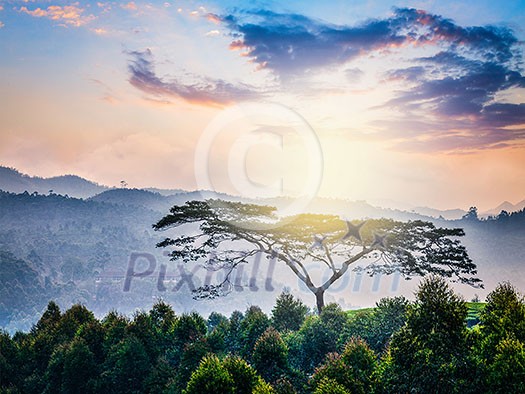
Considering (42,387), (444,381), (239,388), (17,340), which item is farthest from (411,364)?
(17,340)

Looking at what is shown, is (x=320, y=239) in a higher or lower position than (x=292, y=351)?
higher

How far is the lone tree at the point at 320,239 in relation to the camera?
2558cm

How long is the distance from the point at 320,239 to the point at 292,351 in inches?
313

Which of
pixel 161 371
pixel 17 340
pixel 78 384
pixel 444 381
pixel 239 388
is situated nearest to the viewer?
pixel 444 381

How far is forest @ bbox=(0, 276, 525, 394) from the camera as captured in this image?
1308 centimetres

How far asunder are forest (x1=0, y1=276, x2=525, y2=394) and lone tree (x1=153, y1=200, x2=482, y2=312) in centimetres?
355

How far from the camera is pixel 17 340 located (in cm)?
3447

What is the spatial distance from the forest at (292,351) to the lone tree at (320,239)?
355cm

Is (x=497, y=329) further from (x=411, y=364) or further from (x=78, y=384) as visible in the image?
(x=78, y=384)

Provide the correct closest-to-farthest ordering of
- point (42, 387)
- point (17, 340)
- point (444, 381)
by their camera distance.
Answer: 1. point (444, 381)
2. point (42, 387)
3. point (17, 340)

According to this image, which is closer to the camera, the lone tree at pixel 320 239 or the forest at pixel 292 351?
the forest at pixel 292 351

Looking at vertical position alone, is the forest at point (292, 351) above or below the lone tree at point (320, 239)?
below

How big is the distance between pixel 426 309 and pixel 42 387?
22.6 metres

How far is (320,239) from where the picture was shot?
28.0 m
